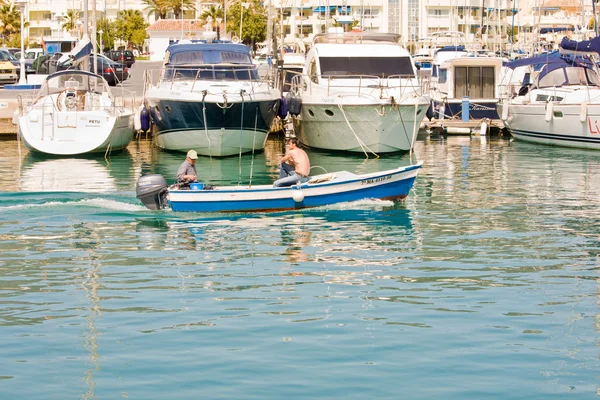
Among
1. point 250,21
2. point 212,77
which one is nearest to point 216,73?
point 212,77

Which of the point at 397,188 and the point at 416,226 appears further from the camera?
the point at 397,188

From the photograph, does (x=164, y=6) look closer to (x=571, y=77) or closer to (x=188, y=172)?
(x=571, y=77)

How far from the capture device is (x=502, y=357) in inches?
440

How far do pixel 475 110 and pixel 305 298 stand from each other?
95.5ft

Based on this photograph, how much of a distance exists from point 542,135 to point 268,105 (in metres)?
10.5

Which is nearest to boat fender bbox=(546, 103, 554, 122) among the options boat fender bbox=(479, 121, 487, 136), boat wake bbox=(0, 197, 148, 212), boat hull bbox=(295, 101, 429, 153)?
boat fender bbox=(479, 121, 487, 136)

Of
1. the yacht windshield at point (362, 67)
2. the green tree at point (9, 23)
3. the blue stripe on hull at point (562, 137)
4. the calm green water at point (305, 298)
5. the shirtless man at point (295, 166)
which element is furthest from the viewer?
the green tree at point (9, 23)

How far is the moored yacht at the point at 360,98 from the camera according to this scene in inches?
1184

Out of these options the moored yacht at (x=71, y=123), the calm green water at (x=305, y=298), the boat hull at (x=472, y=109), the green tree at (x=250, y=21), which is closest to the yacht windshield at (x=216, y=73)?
the moored yacht at (x=71, y=123)

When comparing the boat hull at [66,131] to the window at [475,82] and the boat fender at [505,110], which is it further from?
the window at [475,82]

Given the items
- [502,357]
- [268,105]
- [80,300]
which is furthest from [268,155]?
[502,357]

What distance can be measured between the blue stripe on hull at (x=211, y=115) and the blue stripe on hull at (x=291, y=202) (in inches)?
374

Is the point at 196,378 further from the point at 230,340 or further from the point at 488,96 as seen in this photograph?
the point at 488,96

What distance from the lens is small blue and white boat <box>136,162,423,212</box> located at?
19844 mm
